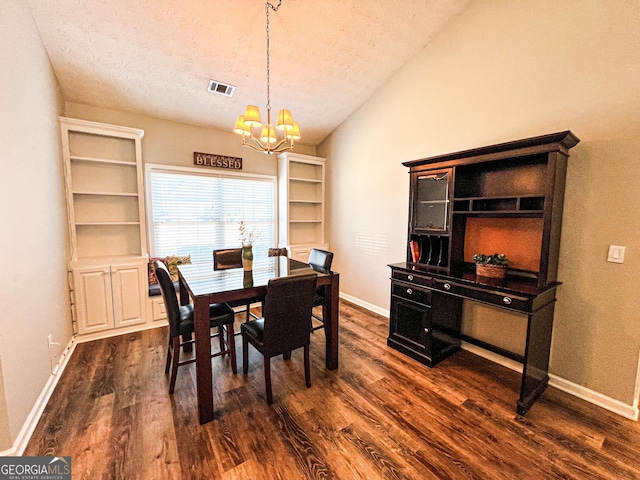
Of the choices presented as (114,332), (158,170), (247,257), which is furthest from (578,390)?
(158,170)

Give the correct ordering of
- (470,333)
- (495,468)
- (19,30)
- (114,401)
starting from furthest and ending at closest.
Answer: (470,333), (114,401), (19,30), (495,468)

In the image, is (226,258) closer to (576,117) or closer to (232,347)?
(232,347)

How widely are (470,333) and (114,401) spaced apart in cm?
333

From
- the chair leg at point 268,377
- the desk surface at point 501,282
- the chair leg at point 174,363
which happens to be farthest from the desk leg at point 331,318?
the chair leg at point 174,363

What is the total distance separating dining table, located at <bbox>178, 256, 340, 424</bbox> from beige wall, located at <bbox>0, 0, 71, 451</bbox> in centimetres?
99

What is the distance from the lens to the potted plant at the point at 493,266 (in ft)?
7.65

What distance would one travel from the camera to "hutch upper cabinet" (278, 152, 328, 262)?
4580 millimetres

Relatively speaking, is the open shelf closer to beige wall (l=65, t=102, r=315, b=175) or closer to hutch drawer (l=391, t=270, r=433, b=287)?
hutch drawer (l=391, t=270, r=433, b=287)

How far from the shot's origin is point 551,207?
78.2 inches

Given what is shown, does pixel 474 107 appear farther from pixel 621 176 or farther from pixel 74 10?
pixel 74 10

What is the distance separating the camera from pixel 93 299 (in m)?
3.07

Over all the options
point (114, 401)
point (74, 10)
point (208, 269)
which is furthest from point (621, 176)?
point (74, 10)

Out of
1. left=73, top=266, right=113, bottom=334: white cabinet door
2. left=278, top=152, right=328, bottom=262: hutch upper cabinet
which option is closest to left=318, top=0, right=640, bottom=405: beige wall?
left=278, top=152, right=328, bottom=262: hutch upper cabinet

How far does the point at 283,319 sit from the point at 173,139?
3.21 m
